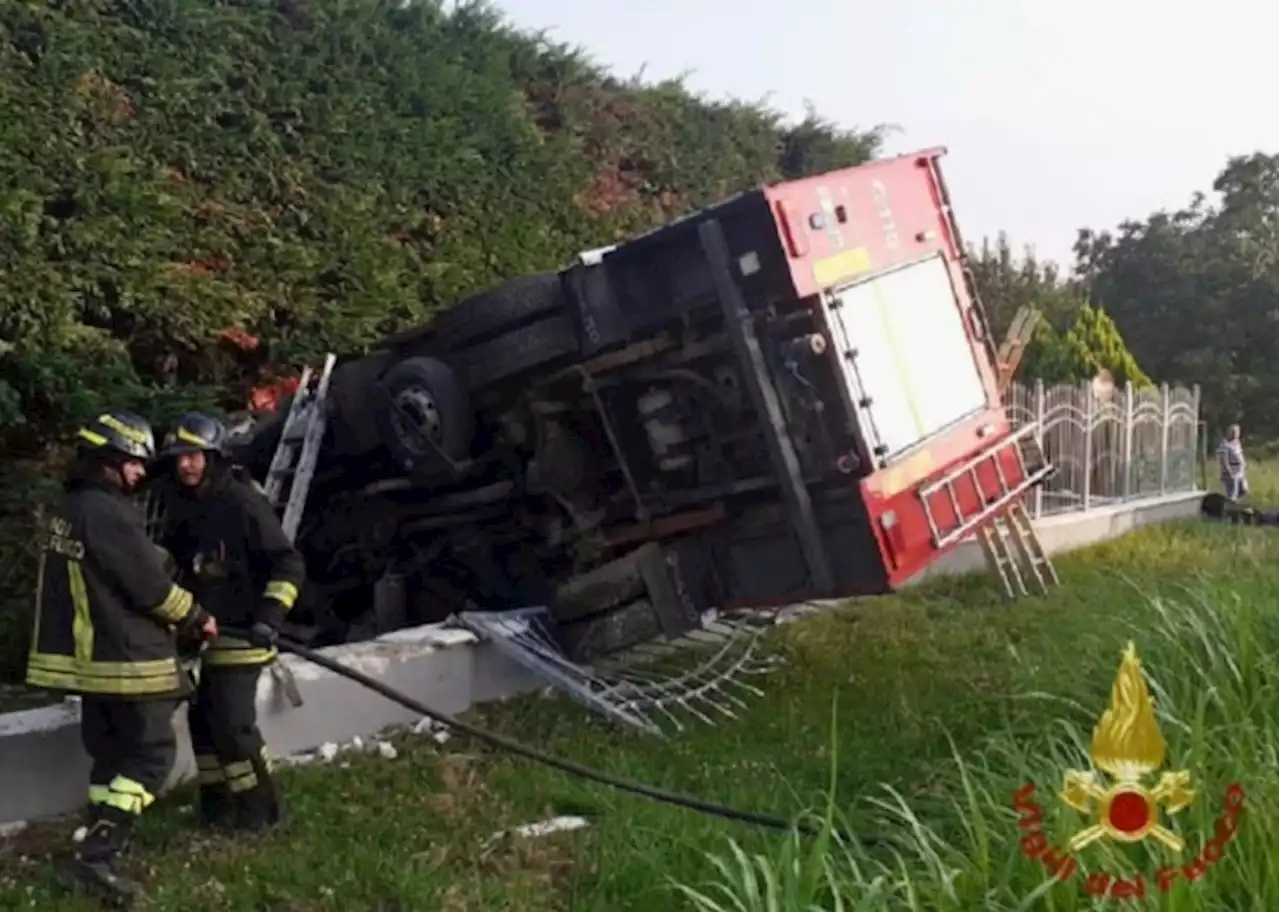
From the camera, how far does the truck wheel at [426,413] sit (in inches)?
277

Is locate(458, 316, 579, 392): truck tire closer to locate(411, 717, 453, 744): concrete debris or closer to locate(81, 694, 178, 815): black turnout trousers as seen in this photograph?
locate(411, 717, 453, 744): concrete debris

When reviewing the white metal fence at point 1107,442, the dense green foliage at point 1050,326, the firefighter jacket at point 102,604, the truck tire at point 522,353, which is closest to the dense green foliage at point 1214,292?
the dense green foliage at point 1050,326

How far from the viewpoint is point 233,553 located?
5434 mm

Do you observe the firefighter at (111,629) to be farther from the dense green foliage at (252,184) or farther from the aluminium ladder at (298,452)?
the aluminium ladder at (298,452)

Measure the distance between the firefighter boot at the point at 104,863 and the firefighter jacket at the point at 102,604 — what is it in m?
0.40

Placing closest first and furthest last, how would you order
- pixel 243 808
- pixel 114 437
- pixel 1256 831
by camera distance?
1. pixel 1256 831
2. pixel 114 437
3. pixel 243 808

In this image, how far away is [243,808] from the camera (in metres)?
5.16

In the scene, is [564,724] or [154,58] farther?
[154,58]

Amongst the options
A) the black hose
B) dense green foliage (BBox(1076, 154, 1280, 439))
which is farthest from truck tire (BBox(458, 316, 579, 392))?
dense green foliage (BBox(1076, 154, 1280, 439))

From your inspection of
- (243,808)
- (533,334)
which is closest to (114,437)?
(243,808)

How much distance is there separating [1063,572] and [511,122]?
16.9 feet

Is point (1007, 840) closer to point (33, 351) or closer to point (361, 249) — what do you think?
point (33, 351)

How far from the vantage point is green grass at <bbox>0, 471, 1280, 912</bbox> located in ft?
11.2

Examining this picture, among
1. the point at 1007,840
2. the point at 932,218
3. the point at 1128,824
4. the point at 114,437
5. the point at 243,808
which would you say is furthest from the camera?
the point at 932,218
